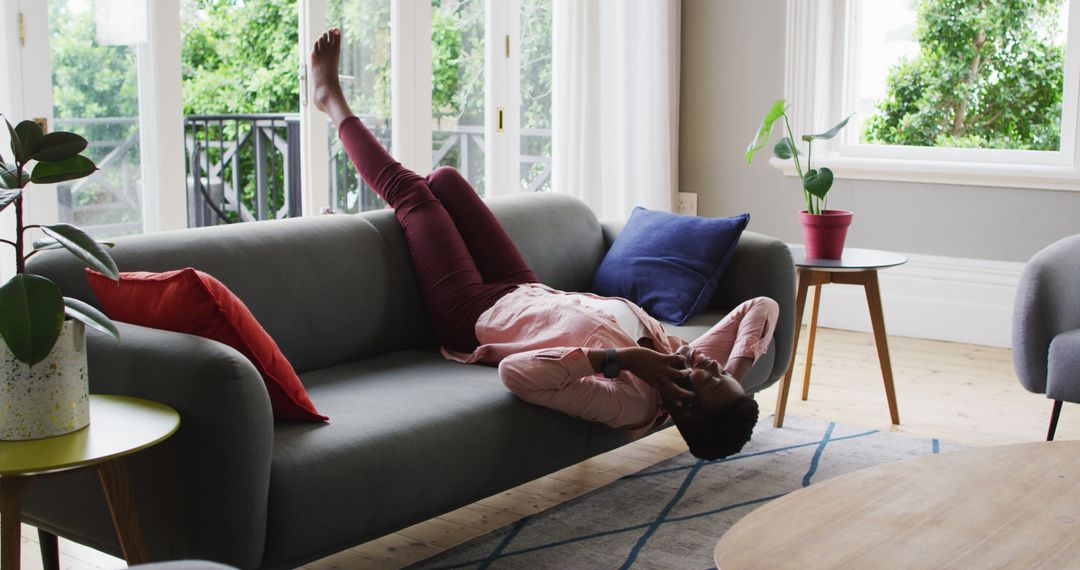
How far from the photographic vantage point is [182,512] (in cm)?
189

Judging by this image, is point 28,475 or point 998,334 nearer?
point 28,475

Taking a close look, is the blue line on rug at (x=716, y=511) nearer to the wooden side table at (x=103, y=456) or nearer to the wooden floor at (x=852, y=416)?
the wooden floor at (x=852, y=416)

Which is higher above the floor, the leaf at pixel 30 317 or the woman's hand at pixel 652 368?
the leaf at pixel 30 317

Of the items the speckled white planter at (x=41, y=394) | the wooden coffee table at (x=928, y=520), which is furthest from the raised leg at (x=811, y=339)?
the speckled white planter at (x=41, y=394)

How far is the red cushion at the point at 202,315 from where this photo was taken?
2.07 m

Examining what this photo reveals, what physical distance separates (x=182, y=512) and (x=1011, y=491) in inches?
54.7

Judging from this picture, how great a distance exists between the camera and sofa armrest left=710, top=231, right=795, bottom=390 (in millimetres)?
3320

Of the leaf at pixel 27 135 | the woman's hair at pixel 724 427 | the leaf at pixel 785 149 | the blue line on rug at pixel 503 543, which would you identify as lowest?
the blue line on rug at pixel 503 543

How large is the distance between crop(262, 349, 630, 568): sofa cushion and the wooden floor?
1.16 ft

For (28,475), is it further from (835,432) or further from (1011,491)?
(835,432)

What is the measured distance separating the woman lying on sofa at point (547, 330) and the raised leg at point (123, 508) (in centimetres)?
86

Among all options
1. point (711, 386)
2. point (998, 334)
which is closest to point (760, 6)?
point (998, 334)

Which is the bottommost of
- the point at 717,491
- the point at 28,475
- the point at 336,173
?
the point at 717,491

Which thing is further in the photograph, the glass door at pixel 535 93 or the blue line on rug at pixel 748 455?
the glass door at pixel 535 93
